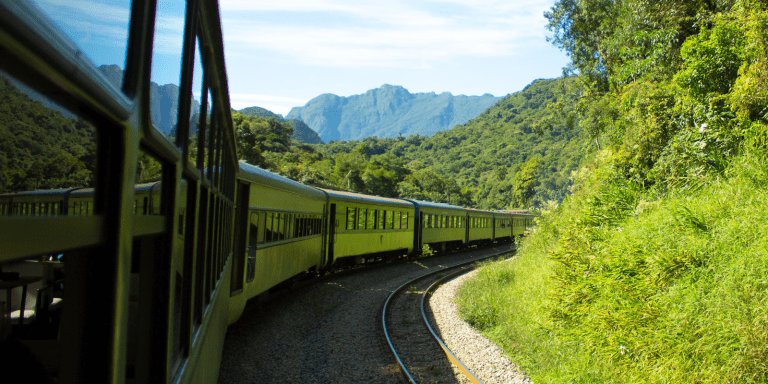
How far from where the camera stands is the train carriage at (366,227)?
1386cm

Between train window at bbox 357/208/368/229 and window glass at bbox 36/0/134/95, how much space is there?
46.7 feet

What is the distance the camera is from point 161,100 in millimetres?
1285

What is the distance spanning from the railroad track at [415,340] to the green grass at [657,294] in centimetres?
101

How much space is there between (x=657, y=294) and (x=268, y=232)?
17.9 feet

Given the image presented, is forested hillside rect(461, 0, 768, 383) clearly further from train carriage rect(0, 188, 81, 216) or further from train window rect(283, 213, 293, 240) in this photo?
train carriage rect(0, 188, 81, 216)

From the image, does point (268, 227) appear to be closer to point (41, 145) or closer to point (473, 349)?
point (473, 349)

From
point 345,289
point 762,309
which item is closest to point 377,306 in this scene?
point 345,289

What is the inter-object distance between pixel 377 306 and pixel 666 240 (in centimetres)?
611

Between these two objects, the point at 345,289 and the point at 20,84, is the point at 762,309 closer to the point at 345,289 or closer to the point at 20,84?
the point at 20,84

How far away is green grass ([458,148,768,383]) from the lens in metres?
4.71

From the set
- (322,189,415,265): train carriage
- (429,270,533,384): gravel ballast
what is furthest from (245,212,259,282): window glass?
(322,189,415,265): train carriage

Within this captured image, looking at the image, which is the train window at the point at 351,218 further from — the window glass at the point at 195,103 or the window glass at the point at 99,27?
the window glass at the point at 99,27

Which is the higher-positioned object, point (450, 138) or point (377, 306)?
point (450, 138)

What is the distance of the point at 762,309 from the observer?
177 inches
